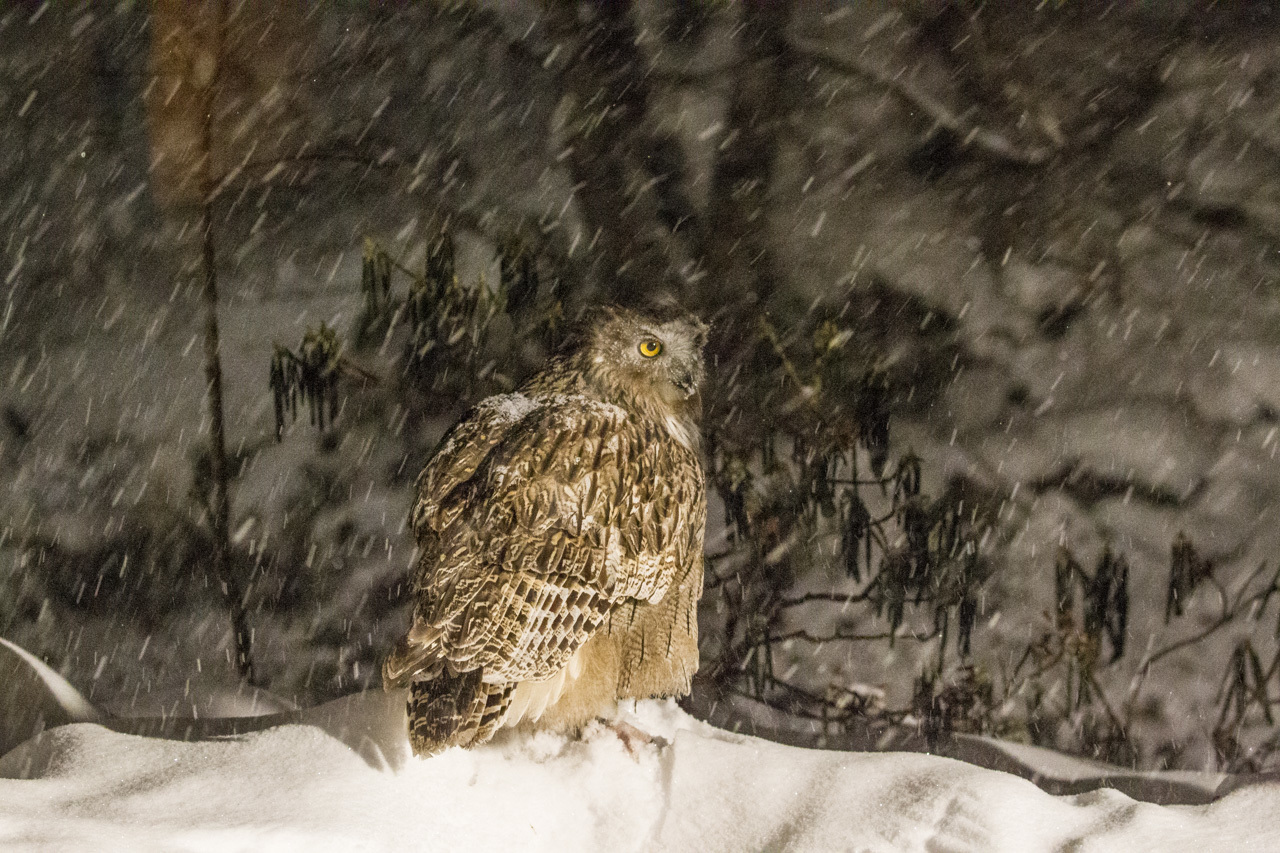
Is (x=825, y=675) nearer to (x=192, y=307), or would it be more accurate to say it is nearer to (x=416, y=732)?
(x=416, y=732)

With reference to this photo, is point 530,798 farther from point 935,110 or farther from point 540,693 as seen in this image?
point 935,110

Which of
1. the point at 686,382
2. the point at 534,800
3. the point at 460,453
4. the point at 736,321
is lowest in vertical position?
the point at 534,800

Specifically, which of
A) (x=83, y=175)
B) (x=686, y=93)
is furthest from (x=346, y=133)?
(x=686, y=93)

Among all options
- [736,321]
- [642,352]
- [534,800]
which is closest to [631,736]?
[534,800]

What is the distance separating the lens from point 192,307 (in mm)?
2113

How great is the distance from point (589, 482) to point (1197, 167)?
4.48ft

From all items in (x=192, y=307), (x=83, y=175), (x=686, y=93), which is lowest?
(x=192, y=307)

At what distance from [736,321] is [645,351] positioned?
497mm

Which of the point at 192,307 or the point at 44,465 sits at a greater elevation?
the point at 192,307

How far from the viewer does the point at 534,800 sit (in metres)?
1.39

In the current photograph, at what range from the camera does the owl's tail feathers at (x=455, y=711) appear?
1.25 m

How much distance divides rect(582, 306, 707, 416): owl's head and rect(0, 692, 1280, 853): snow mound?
57cm

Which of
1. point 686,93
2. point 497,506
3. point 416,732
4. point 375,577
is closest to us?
point 416,732

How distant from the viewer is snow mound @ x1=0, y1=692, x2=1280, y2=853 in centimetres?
121
